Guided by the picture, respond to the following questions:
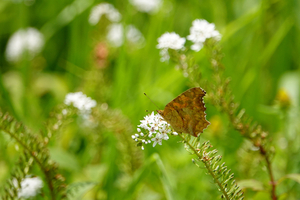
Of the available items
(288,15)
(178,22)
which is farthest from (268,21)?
(178,22)

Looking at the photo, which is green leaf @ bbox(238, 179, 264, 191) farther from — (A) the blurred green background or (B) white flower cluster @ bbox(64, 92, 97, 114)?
(B) white flower cluster @ bbox(64, 92, 97, 114)

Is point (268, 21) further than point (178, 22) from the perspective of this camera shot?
No

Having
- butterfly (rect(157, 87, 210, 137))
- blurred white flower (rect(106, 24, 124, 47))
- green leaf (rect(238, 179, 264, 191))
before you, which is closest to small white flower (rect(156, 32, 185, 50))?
butterfly (rect(157, 87, 210, 137))

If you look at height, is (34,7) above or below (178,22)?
above

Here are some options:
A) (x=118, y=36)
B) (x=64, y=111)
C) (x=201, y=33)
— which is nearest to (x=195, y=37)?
(x=201, y=33)

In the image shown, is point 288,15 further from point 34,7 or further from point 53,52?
point 34,7

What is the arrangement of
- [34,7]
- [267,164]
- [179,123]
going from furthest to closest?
[34,7], [267,164], [179,123]

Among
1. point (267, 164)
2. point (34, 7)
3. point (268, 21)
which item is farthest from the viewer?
point (34, 7)

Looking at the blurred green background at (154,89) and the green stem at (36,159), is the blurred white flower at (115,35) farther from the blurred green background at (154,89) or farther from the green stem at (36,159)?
the green stem at (36,159)
